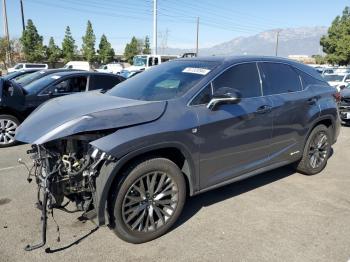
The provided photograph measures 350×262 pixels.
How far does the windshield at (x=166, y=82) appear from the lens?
12.6ft

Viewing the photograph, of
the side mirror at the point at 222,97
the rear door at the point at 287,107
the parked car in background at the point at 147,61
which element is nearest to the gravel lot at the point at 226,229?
the rear door at the point at 287,107

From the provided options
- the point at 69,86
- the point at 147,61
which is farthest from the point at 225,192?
the point at 147,61

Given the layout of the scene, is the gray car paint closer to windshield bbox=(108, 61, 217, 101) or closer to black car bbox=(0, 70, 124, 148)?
windshield bbox=(108, 61, 217, 101)

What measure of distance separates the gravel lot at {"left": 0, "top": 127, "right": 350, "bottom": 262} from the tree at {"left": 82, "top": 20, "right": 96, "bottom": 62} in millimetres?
51960

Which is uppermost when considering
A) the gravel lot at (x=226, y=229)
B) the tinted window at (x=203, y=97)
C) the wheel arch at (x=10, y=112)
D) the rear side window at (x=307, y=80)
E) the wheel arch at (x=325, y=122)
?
the rear side window at (x=307, y=80)

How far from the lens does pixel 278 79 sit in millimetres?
4688

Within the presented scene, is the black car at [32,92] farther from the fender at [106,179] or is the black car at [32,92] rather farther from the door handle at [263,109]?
the door handle at [263,109]

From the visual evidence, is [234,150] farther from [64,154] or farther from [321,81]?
[321,81]

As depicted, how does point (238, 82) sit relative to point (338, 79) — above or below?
above

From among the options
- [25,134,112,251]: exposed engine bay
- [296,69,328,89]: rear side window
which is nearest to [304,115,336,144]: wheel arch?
[296,69,328,89]: rear side window

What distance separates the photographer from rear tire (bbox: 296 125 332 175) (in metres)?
5.26

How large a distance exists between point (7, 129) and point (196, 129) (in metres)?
5.05

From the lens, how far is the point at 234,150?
3.99 metres

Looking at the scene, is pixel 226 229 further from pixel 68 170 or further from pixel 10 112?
pixel 10 112
